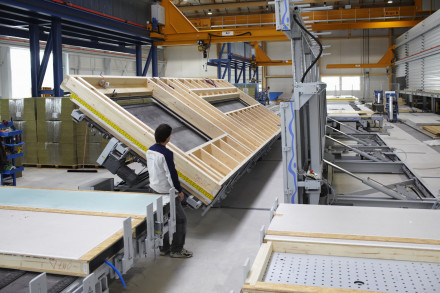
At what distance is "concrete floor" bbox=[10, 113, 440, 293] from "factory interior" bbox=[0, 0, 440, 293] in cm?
2

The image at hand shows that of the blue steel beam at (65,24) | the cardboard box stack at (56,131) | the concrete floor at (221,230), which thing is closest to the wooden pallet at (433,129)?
the concrete floor at (221,230)

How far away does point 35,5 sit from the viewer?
26.3 ft

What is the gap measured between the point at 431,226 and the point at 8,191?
14.2ft

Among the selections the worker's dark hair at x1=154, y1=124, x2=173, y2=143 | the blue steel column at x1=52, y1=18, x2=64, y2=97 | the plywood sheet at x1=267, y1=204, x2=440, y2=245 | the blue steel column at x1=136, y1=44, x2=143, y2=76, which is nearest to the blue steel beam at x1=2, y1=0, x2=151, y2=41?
the blue steel column at x1=52, y1=18, x2=64, y2=97

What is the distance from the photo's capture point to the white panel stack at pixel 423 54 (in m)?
16.7

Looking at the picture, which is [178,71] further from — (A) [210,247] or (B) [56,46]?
(A) [210,247]

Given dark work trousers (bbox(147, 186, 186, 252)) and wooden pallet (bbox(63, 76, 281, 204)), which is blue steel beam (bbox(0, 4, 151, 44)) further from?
dark work trousers (bbox(147, 186, 186, 252))

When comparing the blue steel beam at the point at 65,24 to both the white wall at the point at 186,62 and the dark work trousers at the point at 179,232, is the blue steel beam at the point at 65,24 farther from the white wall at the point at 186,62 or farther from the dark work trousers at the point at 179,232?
the white wall at the point at 186,62

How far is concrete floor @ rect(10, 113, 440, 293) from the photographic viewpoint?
410 cm

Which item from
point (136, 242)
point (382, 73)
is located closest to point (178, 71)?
point (382, 73)

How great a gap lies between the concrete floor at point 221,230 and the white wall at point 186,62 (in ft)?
80.8

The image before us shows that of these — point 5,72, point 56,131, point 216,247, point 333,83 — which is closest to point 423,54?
point 333,83

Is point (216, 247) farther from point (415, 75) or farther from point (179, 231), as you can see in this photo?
point (415, 75)

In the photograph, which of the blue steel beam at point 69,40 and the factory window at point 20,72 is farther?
the factory window at point 20,72
